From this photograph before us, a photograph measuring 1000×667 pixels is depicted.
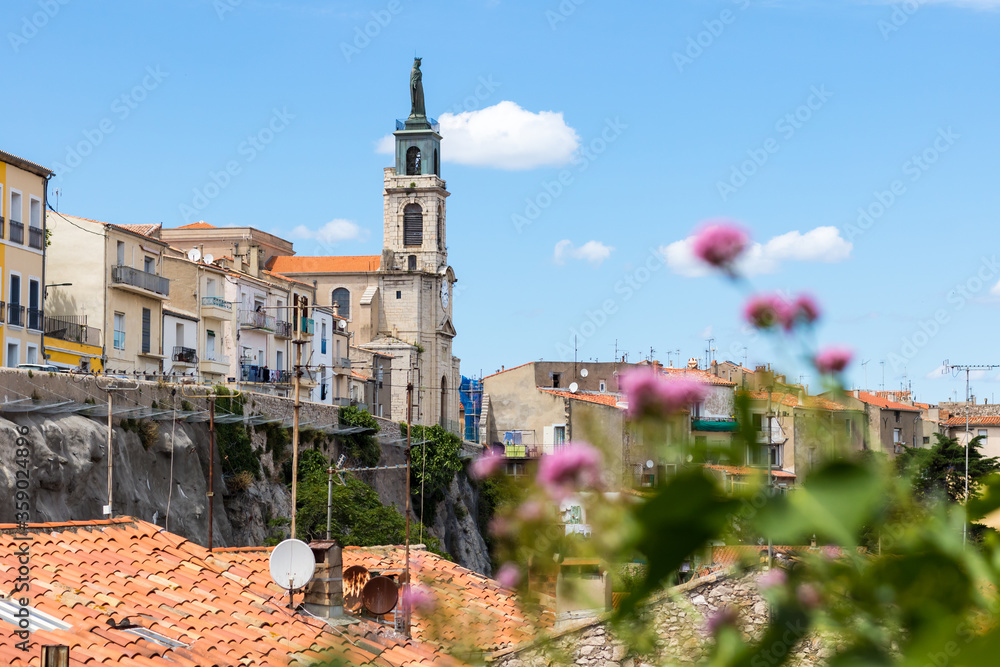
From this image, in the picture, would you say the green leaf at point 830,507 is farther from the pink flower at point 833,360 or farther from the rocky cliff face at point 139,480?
the rocky cliff face at point 139,480

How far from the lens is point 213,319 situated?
51.1 metres

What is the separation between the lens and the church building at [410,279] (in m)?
82.4

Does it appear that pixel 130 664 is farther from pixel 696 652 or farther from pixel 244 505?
pixel 244 505

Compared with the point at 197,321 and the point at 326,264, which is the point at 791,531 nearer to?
the point at 197,321

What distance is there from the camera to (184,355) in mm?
47594

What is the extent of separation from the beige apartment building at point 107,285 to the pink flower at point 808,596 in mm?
40970

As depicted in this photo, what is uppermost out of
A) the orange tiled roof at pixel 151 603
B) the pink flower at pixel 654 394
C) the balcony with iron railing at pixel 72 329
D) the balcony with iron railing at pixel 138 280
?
the balcony with iron railing at pixel 138 280

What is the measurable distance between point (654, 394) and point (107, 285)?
4330 centimetres

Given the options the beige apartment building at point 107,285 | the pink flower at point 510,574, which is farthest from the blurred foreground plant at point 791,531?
the beige apartment building at point 107,285

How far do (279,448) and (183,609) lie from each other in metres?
27.5

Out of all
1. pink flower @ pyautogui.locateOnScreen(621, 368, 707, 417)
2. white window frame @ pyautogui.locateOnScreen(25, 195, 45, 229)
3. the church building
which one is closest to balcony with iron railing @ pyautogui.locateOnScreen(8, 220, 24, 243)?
white window frame @ pyautogui.locateOnScreen(25, 195, 45, 229)

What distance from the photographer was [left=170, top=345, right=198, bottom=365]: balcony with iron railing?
1848 inches

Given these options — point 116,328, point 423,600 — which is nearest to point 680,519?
point 423,600

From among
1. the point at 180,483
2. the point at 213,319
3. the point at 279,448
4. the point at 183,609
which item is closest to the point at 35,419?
the point at 180,483
